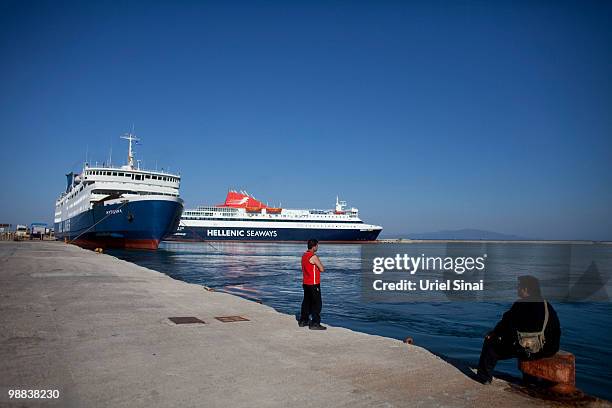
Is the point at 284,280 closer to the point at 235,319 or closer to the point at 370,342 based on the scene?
the point at 235,319

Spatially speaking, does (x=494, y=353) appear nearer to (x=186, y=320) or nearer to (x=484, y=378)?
(x=484, y=378)

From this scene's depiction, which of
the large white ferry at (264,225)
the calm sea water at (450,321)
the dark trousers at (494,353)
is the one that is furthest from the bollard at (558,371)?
the large white ferry at (264,225)

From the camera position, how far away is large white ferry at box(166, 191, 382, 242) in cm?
9244

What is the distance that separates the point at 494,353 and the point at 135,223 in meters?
39.8

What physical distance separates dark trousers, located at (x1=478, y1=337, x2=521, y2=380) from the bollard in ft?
0.68

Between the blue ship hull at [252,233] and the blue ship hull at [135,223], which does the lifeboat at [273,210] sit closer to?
the blue ship hull at [252,233]

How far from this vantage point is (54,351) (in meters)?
5.15

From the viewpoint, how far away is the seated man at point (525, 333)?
4180 millimetres

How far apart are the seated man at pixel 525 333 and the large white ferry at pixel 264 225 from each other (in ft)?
285

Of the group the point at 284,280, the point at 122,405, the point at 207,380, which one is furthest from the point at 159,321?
the point at 284,280

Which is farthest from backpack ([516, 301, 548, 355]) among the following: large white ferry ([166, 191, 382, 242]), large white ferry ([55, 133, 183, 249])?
large white ferry ([166, 191, 382, 242])

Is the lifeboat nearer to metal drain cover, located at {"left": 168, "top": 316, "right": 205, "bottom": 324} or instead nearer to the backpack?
metal drain cover, located at {"left": 168, "top": 316, "right": 205, "bottom": 324}

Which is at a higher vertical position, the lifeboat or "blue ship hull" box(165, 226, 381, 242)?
the lifeboat

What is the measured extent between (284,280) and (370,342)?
14.5 metres
